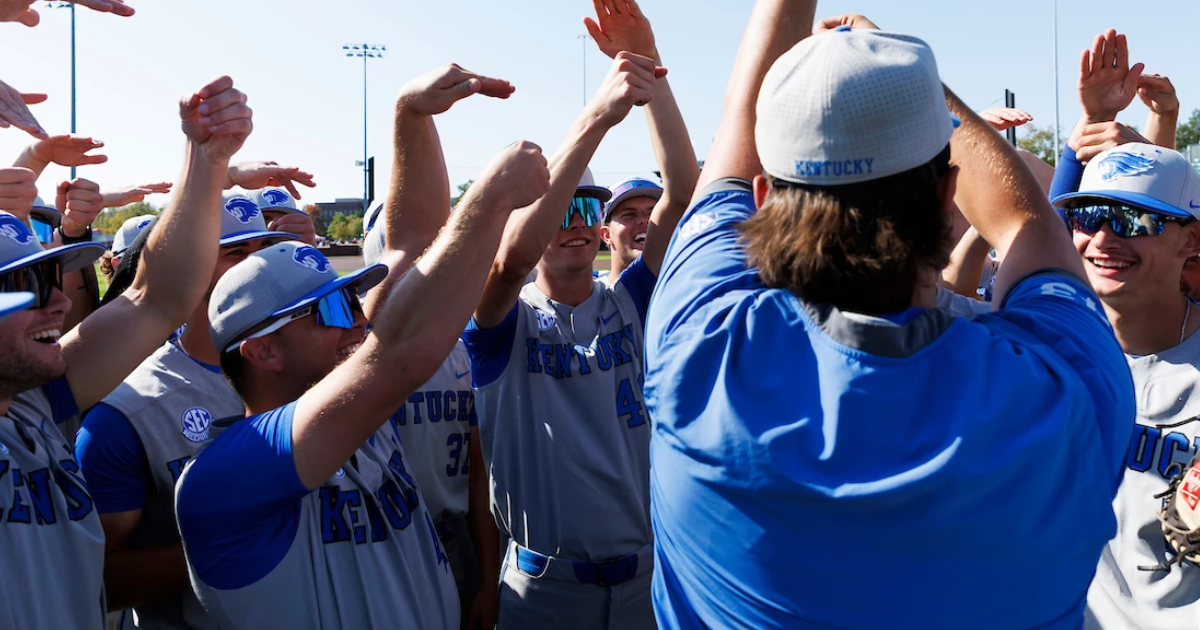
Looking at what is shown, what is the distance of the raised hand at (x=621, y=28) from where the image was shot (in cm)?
302

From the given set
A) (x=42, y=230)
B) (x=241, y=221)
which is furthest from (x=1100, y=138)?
(x=42, y=230)

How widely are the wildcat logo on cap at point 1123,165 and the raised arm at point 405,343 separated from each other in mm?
2382

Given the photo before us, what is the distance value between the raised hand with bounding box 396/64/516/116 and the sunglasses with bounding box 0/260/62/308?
3.95 feet

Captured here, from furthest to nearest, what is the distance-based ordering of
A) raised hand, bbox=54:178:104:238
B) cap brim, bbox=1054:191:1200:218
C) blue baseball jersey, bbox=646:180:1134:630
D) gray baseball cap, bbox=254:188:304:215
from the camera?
gray baseball cap, bbox=254:188:304:215 → raised hand, bbox=54:178:104:238 → cap brim, bbox=1054:191:1200:218 → blue baseball jersey, bbox=646:180:1134:630

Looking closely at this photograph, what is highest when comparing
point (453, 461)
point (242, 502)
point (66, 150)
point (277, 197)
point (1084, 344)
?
point (66, 150)

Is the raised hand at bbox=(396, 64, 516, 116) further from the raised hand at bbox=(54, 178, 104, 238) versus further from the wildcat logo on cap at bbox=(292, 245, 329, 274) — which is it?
the raised hand at bbox=(54, 178, 104, 238)

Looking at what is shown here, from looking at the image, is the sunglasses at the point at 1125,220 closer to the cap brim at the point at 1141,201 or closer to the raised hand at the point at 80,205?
the cap brim at the point at 1141,201

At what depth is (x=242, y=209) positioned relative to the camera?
168 inches

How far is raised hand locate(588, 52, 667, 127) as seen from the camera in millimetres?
2494

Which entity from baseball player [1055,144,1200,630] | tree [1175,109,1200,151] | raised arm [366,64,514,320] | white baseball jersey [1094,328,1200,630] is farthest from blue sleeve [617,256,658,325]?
tree [1175,109,1200,151]

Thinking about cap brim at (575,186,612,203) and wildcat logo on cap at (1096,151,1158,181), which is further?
cap brim at (575,186,612,203)

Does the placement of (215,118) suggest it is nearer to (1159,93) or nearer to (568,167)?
(568,167)

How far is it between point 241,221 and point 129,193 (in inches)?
91.7

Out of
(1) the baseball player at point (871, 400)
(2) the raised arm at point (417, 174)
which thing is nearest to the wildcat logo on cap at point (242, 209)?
(2) the raised arm at point (417, 174)
